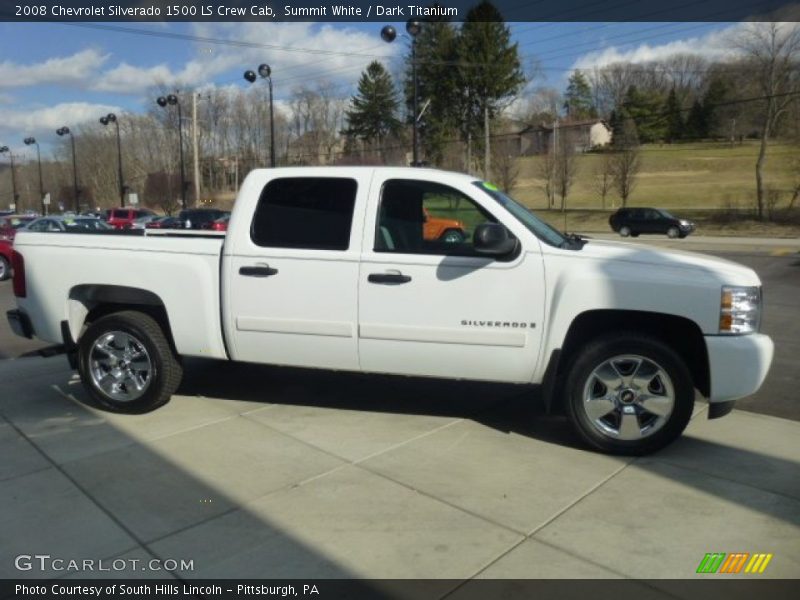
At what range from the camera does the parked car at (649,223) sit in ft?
117

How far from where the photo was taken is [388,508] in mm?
3768

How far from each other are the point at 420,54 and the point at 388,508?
64491mm

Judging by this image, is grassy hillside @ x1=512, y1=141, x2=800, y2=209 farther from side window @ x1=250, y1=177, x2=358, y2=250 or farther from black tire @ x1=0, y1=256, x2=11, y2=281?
side window @ x1=250, y1=177, x2=358, y2=250

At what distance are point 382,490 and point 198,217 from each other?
27463 mm

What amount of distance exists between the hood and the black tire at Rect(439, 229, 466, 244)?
823 millimetres

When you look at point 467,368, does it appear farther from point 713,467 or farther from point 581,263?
point 713,467

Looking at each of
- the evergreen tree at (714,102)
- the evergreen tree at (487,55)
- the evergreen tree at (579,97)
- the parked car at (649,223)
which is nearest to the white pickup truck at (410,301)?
the parked car at (649,223)

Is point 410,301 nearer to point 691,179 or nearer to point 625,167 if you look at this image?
point 625,167

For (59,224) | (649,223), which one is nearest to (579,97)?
(649,223)

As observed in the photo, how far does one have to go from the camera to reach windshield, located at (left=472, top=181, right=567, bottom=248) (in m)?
4.64

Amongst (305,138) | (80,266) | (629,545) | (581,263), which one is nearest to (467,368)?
(581,263)

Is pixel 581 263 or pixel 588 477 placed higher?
pixel 581 263

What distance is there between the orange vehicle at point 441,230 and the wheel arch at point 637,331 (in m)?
1.02

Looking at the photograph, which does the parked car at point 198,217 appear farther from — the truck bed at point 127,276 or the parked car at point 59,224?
the truck bed at point 127,276
